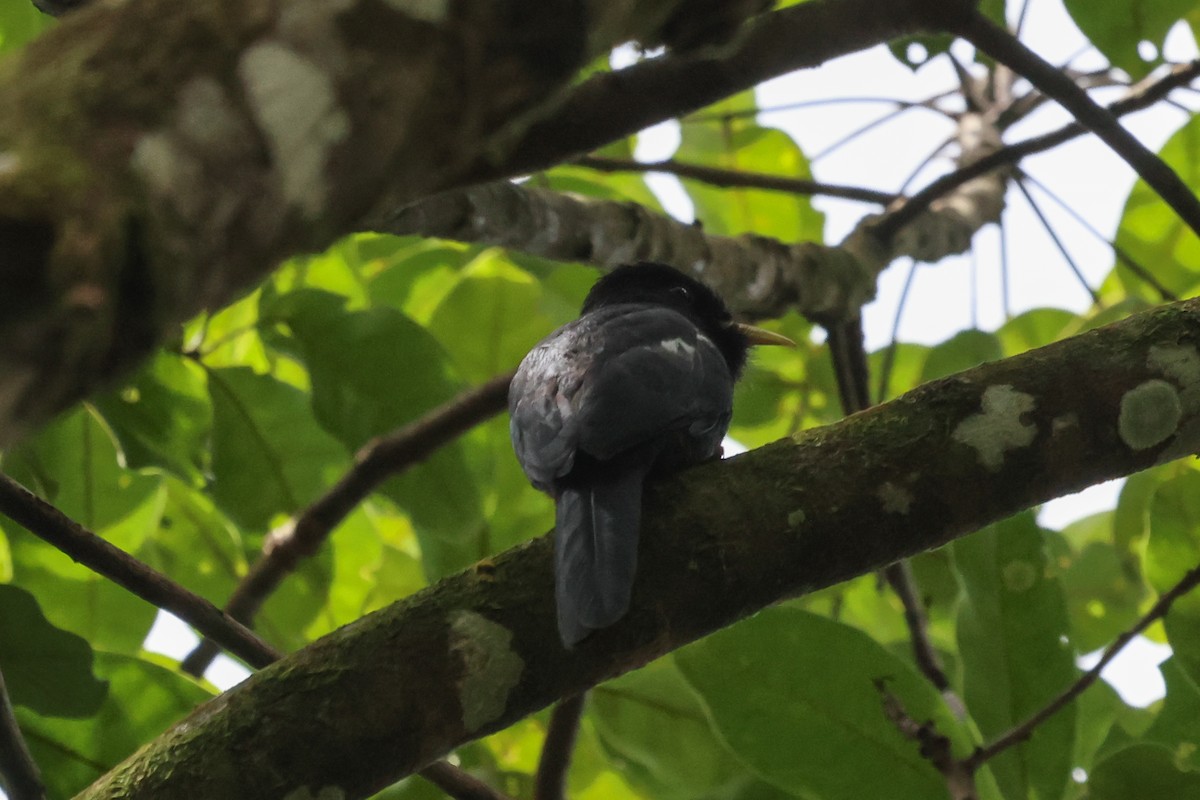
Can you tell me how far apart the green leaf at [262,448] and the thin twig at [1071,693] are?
173 centimetres

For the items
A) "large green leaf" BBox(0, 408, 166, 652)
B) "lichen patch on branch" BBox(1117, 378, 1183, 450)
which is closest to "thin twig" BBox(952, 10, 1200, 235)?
"lichen patch on branch" BBox(1117, 378, 1183, 450)

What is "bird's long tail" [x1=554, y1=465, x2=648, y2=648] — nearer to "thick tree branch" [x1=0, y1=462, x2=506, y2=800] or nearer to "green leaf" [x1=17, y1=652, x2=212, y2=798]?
"thick tree branch" [x1=0, y1=462, x2=506, y2=800]

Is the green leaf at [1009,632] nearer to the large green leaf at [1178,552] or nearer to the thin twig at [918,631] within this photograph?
the large green leaf at [1178,552]

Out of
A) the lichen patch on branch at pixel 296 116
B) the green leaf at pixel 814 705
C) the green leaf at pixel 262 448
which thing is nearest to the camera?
the lichen patch on branch at pixel 296 116

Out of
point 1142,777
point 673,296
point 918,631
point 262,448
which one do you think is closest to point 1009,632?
point 1142,777

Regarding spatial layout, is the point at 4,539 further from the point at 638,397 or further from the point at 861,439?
the point at 861,439

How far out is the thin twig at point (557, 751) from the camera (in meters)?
2.18

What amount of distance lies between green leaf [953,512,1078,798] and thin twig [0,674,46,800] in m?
1.64

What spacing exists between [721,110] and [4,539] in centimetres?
272

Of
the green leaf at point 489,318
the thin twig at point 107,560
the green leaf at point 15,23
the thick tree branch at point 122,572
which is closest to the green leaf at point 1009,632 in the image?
the thick tree branch at point 122,572

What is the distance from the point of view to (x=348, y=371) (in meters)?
2.66

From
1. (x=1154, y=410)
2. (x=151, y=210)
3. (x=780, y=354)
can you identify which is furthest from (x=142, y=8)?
(x=780, y=354)

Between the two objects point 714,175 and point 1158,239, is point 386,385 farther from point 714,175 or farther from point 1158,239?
point 1158,239

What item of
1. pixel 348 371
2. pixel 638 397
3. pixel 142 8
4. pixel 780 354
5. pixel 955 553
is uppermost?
pixel 780 354
